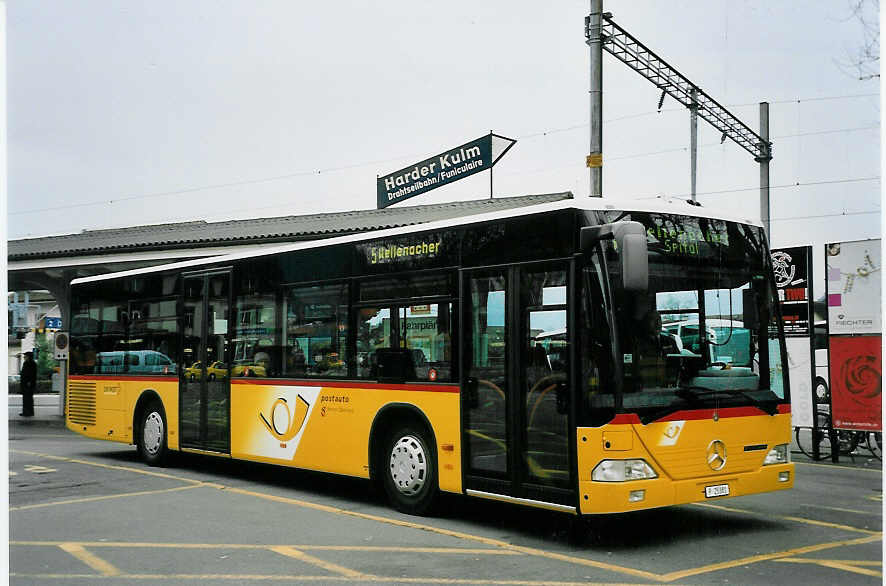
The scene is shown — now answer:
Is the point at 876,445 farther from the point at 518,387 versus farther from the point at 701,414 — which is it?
the point at 518,387

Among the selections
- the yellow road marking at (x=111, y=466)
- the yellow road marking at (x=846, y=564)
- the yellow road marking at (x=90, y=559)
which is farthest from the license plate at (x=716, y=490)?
the yellow road marking at (x=111, y=466)

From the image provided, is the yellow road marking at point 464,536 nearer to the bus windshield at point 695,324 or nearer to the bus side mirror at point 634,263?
the bus windshield at point 695,324

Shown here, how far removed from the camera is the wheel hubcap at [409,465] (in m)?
10.0

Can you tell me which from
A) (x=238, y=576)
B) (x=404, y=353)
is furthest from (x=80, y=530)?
(x=404, y=353)

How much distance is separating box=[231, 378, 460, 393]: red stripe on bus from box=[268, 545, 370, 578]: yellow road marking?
2.15 metres

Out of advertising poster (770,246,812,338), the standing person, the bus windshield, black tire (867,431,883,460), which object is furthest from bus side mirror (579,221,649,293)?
the standing person

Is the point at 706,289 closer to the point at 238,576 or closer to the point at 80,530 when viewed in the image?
the point at 238,576

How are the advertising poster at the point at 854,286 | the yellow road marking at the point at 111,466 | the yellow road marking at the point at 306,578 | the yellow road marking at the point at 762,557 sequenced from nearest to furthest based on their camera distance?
the yellow road marking at the point at 306,578
the yellow road marking at the point at 762,557
the yellow road marking at the point at 111,466
the advertising poster at the point at 854,286

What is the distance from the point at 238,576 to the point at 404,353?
338 cm

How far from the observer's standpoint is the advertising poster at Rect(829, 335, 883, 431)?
48.3ft

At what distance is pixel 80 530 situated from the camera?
30.8 feet

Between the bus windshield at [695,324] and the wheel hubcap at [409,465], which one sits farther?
the wheel hubcap at [409,465]

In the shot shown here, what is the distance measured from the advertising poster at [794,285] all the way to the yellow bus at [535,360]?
6.98 m

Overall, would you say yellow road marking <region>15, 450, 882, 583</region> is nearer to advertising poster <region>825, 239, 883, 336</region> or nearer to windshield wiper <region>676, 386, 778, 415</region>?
windshield wiper <region>676, 386, 778, 415</region>
